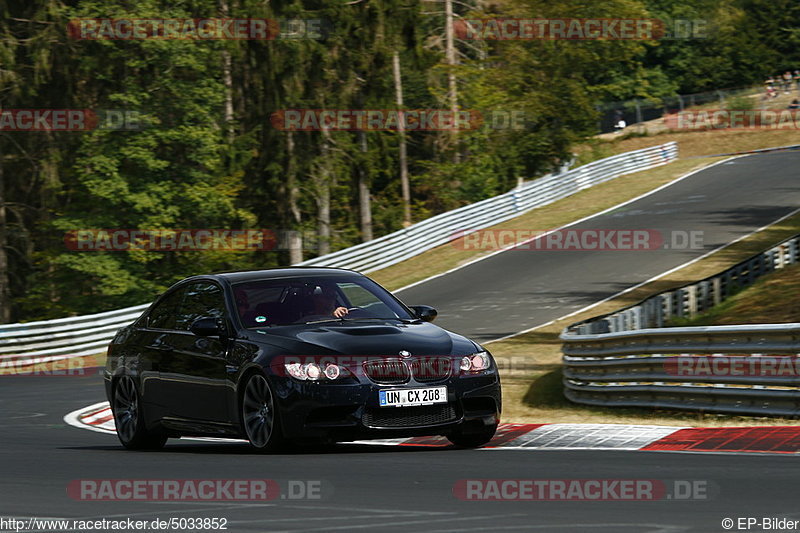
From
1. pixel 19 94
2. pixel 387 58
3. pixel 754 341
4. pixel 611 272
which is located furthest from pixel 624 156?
pixel 754 341

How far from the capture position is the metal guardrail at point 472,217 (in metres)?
35.2

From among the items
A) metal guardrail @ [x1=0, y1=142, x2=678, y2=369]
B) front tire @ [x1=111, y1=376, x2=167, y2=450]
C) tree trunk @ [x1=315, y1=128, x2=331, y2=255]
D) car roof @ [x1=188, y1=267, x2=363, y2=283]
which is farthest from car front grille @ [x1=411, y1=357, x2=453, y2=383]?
tree trunk @ [x1=315, y1=128, x2=331, y2=255]

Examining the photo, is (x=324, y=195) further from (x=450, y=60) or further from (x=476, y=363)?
(x=476, y=363)

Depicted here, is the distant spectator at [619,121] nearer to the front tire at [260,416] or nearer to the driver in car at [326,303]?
the driver in car at [326,303]

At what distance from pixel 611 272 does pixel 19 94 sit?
21.1 m

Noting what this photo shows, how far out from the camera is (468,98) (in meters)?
57.7

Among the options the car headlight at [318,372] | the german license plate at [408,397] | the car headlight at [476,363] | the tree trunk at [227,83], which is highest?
the tree trunk at [227,83]

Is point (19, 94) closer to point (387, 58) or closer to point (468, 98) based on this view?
point (387, 58)

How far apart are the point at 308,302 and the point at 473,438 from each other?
168 centimetres

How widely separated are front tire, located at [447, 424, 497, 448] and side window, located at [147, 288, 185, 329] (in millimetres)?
2635

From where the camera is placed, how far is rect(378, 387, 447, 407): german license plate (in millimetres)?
9273

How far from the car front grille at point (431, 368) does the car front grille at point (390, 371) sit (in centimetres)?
7

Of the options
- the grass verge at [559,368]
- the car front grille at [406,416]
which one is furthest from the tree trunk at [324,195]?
the car front grille at [406,416]

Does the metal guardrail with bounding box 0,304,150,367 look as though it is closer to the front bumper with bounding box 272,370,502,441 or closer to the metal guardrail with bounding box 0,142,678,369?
the metal guardrail with bounding box 0,142,678,369
